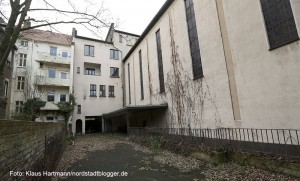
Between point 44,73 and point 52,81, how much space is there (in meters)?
1.48

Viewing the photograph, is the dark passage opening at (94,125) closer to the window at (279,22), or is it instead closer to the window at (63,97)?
the window at (63,97)

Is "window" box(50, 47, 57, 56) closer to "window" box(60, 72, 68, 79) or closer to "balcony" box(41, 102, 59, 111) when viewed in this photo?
"window" box(60, 72, 68, 79)

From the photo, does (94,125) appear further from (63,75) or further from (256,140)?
(256,140)

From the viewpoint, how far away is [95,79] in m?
26.2

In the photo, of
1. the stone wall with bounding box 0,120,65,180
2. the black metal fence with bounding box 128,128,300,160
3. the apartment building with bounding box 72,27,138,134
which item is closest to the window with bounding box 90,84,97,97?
the apartment building with bounding box 72,27,138,134

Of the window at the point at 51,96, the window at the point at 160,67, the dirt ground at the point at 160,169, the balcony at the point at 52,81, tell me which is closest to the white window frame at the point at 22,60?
the balcony at the point at 52,81

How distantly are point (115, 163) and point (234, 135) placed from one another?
243 inches

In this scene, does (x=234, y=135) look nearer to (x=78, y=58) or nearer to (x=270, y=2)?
(x=270, y=2)

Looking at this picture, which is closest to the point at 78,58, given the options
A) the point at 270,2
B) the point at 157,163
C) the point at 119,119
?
the point at 119,119

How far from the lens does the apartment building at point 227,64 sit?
704 centimetres

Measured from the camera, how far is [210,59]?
10.9 m

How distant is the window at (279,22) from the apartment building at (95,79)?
19234 mm

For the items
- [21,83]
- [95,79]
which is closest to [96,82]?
[95,79]

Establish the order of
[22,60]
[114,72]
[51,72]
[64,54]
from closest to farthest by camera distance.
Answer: [22,60] → [51,72] → [64,54] → [114,72]
